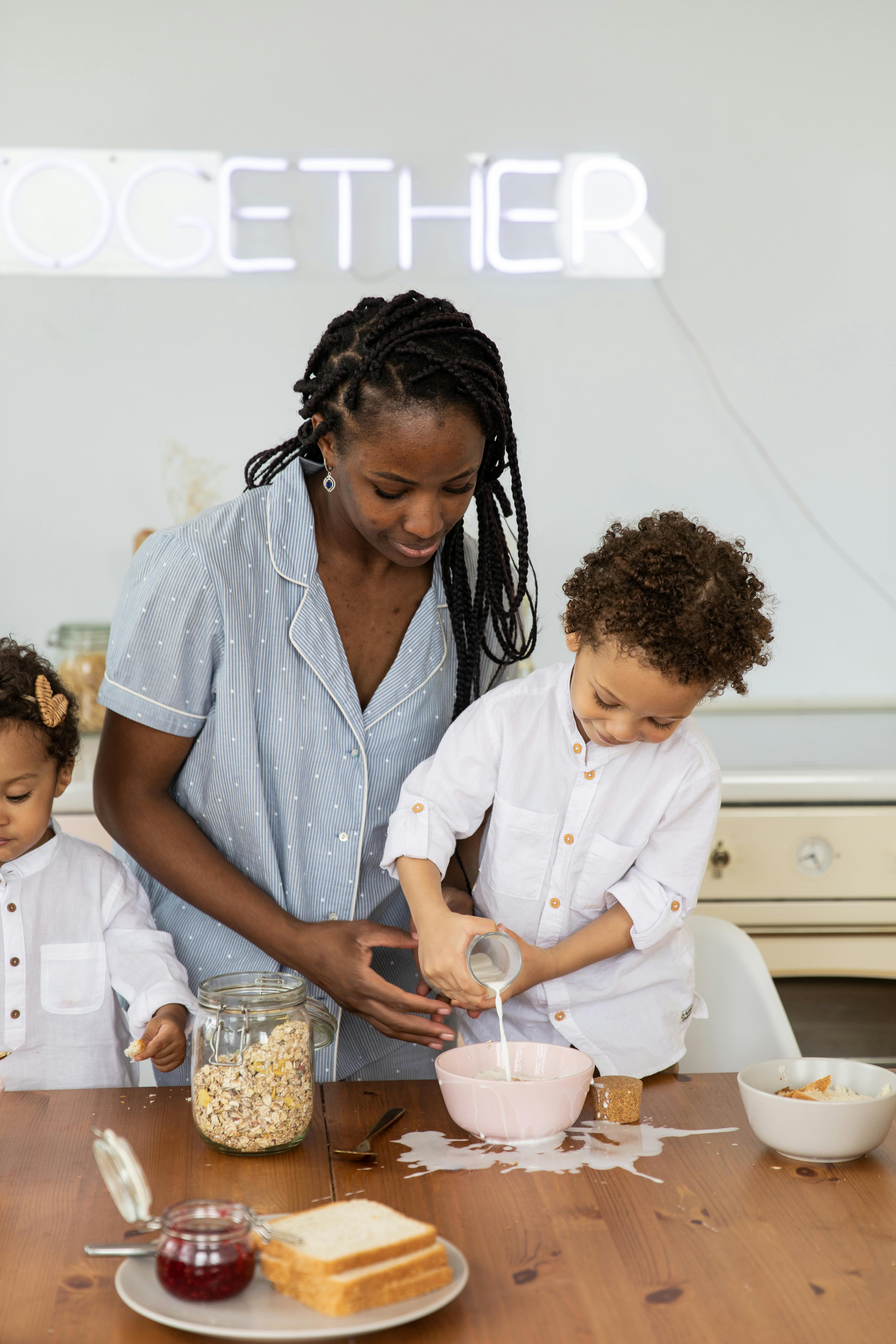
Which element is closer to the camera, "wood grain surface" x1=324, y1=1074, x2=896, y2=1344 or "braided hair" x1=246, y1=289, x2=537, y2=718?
"wood grain surface" x1=324, y1=1074, x2=896, y2=1344

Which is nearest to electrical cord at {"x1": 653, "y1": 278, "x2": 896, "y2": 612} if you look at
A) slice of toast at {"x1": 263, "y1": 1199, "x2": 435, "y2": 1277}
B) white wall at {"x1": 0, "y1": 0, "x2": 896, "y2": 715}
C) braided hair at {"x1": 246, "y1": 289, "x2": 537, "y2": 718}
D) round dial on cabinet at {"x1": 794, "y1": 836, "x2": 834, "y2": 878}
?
white wall at {"x1": 0, "y1": 0, "x2": 896, "y2": 715}

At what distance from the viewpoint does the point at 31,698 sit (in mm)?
1437

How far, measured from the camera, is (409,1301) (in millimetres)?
784

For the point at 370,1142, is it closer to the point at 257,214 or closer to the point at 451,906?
the point at 451,906

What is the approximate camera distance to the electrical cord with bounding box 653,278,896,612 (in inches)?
101

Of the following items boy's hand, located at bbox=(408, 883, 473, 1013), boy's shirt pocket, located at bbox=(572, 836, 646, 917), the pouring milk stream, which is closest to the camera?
the pouring milk stream

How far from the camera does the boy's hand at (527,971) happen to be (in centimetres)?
124

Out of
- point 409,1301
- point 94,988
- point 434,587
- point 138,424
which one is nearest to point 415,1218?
point 409,1301

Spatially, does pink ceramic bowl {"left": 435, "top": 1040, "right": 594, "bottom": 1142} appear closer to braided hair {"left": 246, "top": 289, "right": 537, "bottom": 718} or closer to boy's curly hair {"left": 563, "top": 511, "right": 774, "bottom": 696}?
boy's curly hair {"left": 563, "top": 511, "right": 774, "bottom": 696}

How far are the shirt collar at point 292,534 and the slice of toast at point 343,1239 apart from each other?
0.74 m

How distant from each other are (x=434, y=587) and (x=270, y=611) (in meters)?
0.22

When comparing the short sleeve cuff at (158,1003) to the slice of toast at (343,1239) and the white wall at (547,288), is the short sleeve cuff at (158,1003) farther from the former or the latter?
the white wall at (547,288)

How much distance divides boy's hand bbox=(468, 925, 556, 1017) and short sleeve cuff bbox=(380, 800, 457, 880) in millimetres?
109

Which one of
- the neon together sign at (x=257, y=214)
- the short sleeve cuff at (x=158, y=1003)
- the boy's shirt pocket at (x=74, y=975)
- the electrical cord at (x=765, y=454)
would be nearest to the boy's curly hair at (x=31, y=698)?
the boy's shirt pocket at (x=74, y=975)
